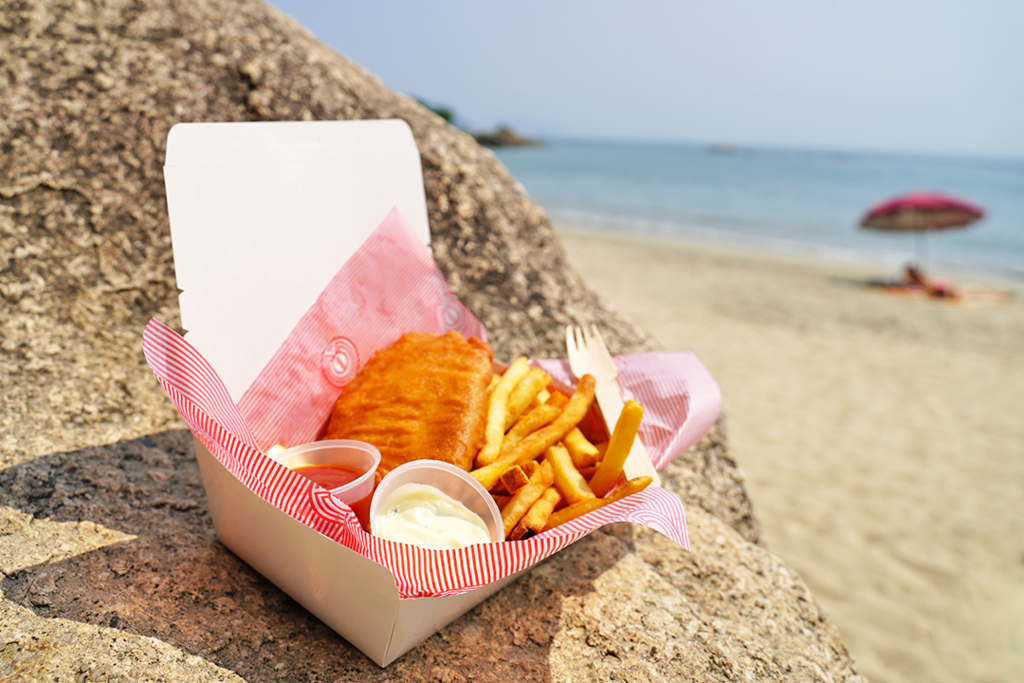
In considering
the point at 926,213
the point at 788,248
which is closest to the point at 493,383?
the point at 926,213

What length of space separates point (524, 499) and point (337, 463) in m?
0.53

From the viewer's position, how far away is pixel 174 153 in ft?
5.69

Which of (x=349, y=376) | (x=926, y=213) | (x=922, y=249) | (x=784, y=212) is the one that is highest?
(x=349, y=376)

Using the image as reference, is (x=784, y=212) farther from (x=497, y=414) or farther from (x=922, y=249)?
(x=497, y=414)

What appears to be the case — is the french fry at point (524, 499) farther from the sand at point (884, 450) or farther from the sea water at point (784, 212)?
the sea water at point (784, 212)

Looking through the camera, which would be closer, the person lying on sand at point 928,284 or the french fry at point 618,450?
the french fry at point 618,450

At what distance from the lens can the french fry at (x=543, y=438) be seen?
5.74 ft

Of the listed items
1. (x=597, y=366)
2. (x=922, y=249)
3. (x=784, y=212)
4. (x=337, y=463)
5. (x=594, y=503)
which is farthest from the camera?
(x=784, y=212)

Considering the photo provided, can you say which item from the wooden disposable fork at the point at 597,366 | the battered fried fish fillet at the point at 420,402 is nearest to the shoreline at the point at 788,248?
the wooden disposable fork at the point at 597,366

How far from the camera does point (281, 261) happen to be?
202 centimetres

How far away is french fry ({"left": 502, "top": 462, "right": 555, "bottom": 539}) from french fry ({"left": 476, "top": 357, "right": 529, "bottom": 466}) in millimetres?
145

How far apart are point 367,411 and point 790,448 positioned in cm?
501

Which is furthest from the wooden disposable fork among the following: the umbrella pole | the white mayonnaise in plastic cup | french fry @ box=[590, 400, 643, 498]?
the umbrella pole

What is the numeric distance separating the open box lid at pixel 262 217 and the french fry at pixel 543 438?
798 millimetres
